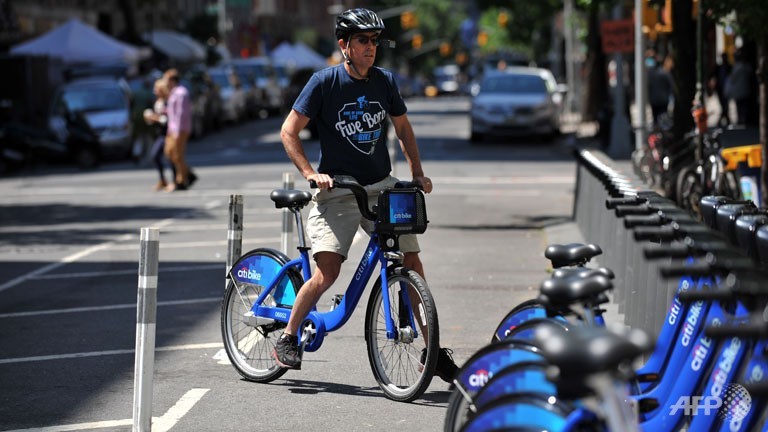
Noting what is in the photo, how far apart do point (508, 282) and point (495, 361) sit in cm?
774

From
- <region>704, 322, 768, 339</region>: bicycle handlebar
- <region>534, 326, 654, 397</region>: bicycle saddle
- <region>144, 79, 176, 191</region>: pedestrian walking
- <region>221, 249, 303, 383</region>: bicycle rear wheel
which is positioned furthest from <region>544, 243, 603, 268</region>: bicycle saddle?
<region>144, 79, 176, 191</region>: pedestrian walking

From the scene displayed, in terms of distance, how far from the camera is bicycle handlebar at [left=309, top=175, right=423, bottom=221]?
24.6ft

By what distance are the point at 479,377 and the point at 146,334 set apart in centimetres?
233

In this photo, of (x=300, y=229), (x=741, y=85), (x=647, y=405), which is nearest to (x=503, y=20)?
(x=741, y=85)

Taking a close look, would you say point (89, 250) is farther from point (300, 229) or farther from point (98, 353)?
point (300, 229)

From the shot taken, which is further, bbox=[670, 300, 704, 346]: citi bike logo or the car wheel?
the car wheel

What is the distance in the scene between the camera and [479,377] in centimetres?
484

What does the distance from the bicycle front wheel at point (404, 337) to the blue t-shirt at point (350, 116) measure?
0.66 meters

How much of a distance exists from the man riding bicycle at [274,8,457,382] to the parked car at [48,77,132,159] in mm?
25166

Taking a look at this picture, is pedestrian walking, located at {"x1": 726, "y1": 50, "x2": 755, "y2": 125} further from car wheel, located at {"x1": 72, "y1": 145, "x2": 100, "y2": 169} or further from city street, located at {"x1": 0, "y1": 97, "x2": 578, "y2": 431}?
car wheel, located at {"x1": 72, "y1": 145, "x2": 100, "y2": 169}

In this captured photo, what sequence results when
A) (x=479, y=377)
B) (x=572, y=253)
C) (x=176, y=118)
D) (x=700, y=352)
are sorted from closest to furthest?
1. (x=479, y=377)
2. (x=700, y=352)
3. (x=572, y=253)
4. (x=176, y=118)

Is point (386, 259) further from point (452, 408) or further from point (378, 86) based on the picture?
point (452, 408)

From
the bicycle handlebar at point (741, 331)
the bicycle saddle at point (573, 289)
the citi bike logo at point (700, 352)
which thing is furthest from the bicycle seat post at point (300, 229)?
the bicycle handlebar at point (741, 331)

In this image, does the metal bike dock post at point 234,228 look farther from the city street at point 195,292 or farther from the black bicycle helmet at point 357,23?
Answer: the black bicycle helmet at point 357,23
